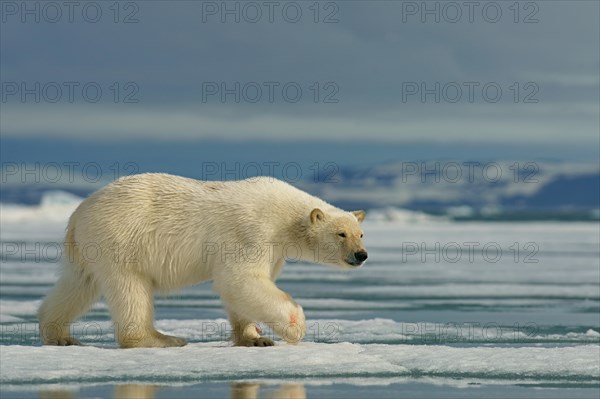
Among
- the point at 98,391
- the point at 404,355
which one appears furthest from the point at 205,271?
the point at 98,391

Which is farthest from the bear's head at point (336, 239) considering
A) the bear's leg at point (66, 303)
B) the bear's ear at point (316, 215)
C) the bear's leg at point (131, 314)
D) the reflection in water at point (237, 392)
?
the reflection in water at point (237, 392)

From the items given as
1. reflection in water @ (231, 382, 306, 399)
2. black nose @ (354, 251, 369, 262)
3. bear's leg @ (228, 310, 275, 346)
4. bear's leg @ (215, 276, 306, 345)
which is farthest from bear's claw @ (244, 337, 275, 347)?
reflection in water @ (231, 382, 306, 399)

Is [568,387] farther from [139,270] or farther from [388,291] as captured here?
[388,291]

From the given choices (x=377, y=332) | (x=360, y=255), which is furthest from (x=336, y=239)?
(x=377, y=332)

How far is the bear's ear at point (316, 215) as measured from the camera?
841 centimetres

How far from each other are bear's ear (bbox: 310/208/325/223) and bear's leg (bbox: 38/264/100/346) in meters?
1.81

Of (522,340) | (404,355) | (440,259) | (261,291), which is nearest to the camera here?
(404,355)

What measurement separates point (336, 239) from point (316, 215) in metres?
0.25

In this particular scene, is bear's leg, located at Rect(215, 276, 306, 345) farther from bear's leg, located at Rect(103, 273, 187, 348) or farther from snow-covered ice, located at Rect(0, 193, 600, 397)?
bear's leg, located at Rect(103, 273, 187, 348)

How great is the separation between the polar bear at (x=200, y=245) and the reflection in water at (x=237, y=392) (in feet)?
5.42

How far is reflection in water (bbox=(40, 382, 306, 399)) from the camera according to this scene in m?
6.14

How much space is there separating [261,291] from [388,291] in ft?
23.5

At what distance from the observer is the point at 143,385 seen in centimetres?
657

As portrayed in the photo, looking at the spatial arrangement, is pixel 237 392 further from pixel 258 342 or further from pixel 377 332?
pixel 377 332
